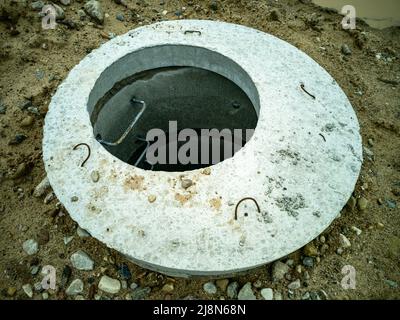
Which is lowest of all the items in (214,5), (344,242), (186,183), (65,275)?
(65,275)

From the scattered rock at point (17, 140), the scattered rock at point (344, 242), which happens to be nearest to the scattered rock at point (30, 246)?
the scattered rock at point (17, 140)

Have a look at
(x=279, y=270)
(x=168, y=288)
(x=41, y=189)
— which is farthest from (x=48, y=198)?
(x=279, y=270)

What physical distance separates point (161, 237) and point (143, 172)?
1.33ft

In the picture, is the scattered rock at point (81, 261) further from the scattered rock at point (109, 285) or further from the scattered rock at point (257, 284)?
the scattered rock at point (257, 284)

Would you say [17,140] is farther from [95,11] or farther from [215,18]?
[215,18]

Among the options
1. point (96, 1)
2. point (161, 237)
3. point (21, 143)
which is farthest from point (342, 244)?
point (96, 1)

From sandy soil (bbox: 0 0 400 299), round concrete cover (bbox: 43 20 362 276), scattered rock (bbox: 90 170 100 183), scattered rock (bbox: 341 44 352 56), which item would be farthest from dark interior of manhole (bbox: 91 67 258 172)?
scattered rock (bbox: 341 44 352 56)

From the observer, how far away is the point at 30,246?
2.44m

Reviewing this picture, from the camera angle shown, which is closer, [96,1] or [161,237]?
[161,237]

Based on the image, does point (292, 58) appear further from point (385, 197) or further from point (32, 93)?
point (32, 93)

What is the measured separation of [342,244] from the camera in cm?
238

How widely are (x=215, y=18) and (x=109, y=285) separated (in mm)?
2999

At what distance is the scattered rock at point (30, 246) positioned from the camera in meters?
2.42

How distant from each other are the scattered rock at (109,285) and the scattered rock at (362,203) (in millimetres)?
1749
